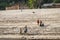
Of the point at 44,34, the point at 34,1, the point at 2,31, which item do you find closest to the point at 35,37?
the point at 44,34

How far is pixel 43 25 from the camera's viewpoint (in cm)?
85

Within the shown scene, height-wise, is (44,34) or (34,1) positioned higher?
(44,34)

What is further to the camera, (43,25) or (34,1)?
(34,1)

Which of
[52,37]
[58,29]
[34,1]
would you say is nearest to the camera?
[52,37]

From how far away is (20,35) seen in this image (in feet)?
2.37

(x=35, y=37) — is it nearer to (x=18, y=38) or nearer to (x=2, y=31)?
(x=18, y=38)

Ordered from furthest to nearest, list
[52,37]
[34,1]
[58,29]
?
1. [34,1]
2. [58,29]
3. [52,37]

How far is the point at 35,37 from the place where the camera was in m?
0.68

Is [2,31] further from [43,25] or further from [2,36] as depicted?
[43,25]

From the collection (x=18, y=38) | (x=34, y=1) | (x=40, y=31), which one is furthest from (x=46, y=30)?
(x=34, y=1)

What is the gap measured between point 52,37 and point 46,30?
0.33ft

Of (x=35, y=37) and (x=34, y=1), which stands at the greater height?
(x=35, y=37)

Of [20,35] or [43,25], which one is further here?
[43,25]

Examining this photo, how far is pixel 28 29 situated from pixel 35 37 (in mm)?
101
